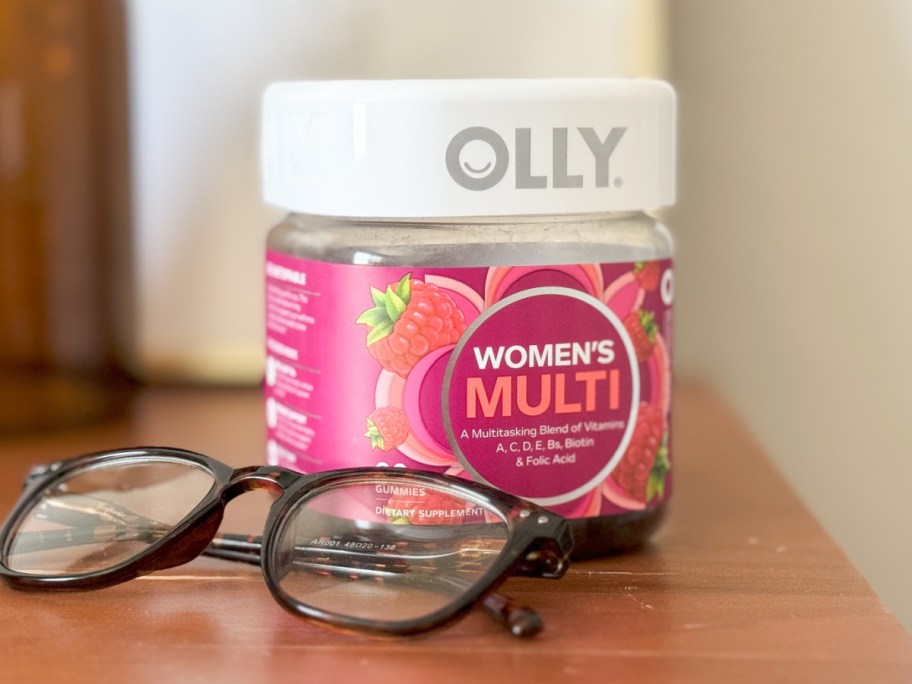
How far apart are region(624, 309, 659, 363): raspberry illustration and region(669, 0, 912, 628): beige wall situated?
239mm

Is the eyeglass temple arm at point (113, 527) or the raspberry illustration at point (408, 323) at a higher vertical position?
the raspberry illustration at point (408, 323)

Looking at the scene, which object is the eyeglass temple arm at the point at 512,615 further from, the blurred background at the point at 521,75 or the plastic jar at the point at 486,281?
the blurred background at the point at 521,75

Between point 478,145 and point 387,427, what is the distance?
0.10m

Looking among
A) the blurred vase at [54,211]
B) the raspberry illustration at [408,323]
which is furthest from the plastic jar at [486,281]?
the blurred vase at [54,211]

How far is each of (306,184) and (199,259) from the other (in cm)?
31

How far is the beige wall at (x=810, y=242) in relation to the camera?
22.8 inches

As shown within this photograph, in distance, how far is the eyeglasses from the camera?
0.31 m

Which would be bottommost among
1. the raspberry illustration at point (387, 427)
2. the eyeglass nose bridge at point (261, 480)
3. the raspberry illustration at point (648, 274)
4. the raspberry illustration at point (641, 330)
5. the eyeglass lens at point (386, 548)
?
the eyeglass lens at point (386, 548)

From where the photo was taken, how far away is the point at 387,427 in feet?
1.20

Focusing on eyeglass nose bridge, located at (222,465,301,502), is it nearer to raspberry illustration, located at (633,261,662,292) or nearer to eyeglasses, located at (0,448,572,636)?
eyeglasses, located at (0,448,572,636)

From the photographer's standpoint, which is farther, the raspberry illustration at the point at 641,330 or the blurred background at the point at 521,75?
the blurred background at the point at 521,75

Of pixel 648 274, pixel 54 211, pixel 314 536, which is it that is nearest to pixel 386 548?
pixel 314 536

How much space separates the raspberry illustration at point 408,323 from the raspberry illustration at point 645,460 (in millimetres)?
79

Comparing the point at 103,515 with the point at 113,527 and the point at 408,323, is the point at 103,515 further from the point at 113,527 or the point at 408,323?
the point at 408,323
